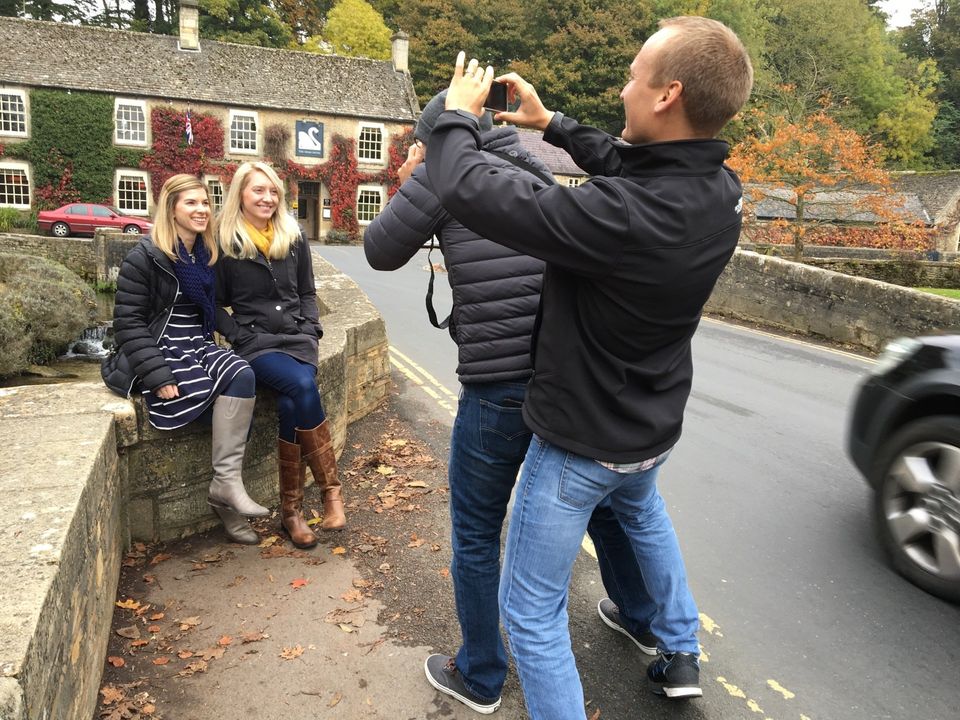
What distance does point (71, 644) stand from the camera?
2.23 m

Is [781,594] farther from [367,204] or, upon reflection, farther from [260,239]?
[367,204]

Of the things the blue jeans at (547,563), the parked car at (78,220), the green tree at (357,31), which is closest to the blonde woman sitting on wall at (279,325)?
the blue jeans at (547,563)

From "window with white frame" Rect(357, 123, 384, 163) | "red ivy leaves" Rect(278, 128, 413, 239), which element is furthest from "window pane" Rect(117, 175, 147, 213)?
"window with white frame" Rect(357, 123, 384, 163)

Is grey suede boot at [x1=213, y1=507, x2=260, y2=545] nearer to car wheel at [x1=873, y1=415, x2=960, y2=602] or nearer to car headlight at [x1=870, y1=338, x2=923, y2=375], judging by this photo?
car wheel at [x1=873, y1=415, x2=960, y2=602]

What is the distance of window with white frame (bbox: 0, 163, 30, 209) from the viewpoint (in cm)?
3241

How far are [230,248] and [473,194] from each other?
268 cm

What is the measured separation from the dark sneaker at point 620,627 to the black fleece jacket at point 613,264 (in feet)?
4.23

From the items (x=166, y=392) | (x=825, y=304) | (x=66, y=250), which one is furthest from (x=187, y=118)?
(x=166, y=392)

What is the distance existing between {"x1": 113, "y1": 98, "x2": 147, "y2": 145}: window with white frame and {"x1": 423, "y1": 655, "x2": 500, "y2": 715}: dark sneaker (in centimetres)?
3611

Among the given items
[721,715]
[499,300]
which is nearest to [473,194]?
[499,300]

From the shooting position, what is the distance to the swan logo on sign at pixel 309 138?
3553cm

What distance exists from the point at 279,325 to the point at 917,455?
3562 mm

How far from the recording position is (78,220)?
29438 millimetres

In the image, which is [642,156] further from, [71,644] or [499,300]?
[71,644]
